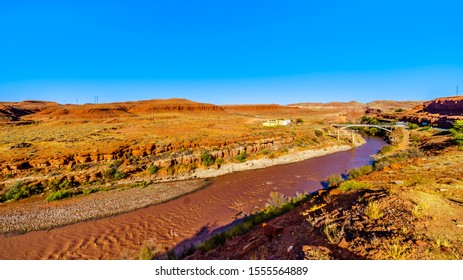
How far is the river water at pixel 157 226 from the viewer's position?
9.16 metres

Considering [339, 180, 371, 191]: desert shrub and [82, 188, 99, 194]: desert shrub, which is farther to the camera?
[82, 188, 99, 194]: desert shrub

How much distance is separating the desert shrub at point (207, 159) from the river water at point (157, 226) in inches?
116

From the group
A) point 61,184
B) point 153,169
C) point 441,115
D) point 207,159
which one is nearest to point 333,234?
point 153,169

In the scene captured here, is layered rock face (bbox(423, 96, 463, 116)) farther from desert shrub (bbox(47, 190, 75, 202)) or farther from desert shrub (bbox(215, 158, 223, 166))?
desert shrub (bbox(47, 190, 75, 202))

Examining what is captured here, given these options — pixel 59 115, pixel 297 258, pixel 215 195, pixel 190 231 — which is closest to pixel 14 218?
pixel 190 231

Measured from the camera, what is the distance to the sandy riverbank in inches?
439

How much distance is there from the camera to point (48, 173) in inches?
634

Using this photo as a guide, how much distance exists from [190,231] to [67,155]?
13.4m

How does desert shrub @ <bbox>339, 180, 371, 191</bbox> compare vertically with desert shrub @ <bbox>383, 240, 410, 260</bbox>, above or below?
below

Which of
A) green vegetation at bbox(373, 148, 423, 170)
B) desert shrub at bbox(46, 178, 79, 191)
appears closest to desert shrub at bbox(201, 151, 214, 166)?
desert shrub at bbox(46, 178, 79, 191)

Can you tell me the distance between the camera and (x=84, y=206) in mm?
12844

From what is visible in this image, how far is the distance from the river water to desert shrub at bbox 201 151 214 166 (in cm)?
296

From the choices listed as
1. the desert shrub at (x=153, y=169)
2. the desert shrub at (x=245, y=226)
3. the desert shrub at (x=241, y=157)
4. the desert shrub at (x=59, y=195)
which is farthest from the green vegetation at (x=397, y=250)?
the desert shrub at (x=241, y=157)

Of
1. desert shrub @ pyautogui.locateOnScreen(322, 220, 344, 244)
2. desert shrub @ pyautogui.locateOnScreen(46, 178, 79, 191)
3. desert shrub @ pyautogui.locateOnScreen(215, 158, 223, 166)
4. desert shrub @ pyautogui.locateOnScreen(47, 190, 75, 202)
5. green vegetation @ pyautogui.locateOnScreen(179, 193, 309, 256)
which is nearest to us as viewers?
desert shrub @ pyautogui.locateOnScreen(322, 220, 344, 244)
